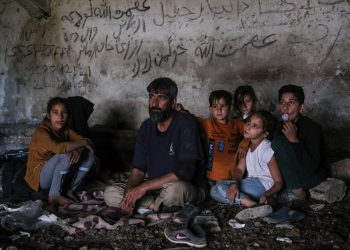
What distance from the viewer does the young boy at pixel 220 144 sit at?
13.5 feet

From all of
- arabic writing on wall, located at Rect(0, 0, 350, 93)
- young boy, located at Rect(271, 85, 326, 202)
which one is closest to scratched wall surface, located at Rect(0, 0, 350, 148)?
arabic writing on wall, located at Rect(0, 0, 350, 93)

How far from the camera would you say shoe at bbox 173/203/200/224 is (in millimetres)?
3365

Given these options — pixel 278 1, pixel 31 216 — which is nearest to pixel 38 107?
pixel 31 216

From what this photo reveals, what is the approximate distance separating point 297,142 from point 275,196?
0.52 m

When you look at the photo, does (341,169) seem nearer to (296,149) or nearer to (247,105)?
(296,149)

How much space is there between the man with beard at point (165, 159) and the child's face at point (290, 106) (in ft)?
3.01

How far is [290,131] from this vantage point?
380cm

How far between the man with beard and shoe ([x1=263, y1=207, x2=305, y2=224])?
68cm

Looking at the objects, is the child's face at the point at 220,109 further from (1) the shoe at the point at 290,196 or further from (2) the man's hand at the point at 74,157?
(2) the man's hand at the point at 74,157

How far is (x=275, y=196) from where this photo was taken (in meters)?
3.83

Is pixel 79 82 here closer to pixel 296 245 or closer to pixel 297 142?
pixel 297 142

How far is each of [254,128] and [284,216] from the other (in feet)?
2.77

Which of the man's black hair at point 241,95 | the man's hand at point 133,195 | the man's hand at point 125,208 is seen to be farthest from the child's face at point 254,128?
the man's hand at point 125,208

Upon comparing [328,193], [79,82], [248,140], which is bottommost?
[328,193]
